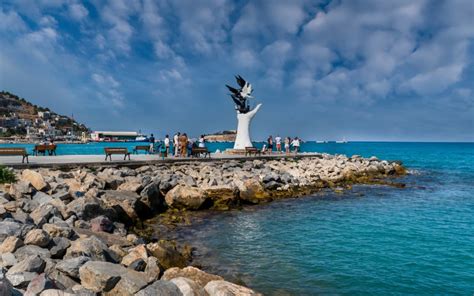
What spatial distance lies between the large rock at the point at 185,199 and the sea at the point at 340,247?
33.0 inches

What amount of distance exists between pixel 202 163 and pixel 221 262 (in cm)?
1585

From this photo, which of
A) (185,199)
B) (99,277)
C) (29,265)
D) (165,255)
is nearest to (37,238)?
(29,265)

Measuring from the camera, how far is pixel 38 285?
5.11m

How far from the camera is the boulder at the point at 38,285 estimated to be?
5005mm

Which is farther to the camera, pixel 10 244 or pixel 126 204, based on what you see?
pixel 126 204

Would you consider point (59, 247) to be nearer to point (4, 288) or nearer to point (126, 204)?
point (4, 288)

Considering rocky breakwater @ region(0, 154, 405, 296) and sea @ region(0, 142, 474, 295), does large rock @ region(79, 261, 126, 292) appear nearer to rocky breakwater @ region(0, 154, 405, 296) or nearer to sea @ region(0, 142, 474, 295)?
rocky breakwater @ region(0, 154, 405, 296)

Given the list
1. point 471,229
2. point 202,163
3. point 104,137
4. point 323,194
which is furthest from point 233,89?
point 104,137

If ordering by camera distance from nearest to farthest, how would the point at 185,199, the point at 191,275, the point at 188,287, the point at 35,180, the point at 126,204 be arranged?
the point at 188,287 → the point at 191,275 → the point at 35,180 → the point at 126,204 → the point at 185,199

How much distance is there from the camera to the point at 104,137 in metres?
170

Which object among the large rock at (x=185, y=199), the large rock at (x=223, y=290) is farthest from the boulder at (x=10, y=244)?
the large rock at (x=185, y=199)

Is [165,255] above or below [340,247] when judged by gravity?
above

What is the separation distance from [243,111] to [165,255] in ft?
93.8

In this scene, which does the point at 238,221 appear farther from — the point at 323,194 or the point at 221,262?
the point at 323,194
